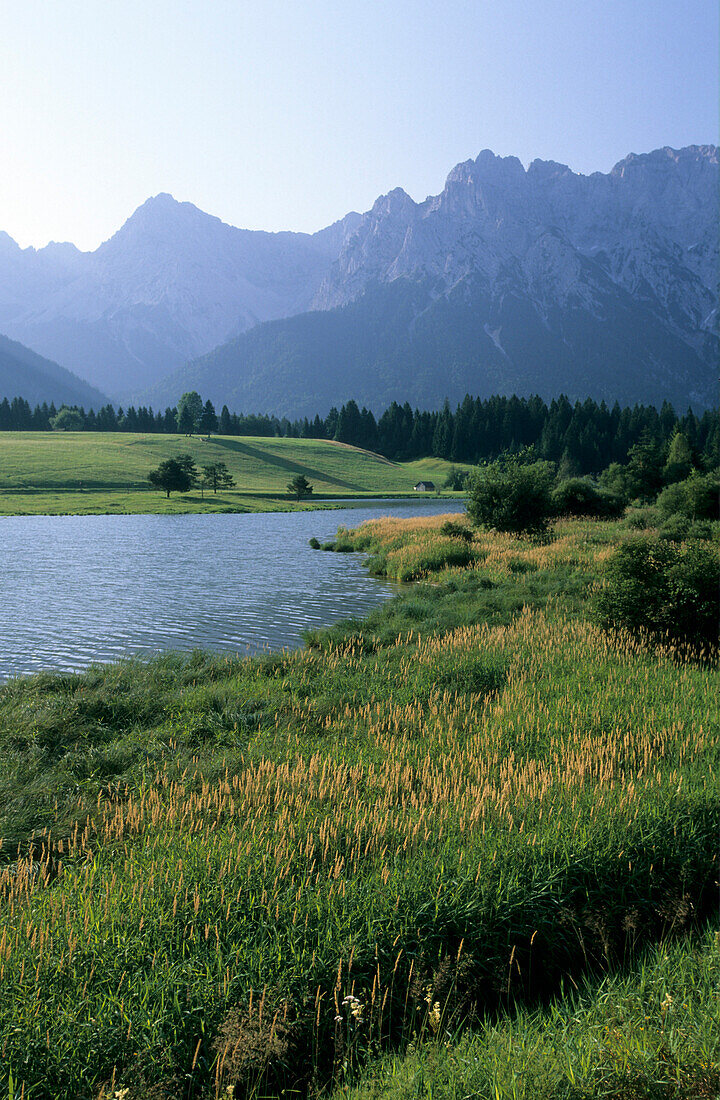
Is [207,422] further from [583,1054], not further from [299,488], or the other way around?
[583,1054]

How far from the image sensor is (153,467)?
376ft

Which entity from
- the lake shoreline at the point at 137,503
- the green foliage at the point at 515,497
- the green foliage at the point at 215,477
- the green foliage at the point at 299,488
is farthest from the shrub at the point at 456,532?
the green foliage at the point at 215,477

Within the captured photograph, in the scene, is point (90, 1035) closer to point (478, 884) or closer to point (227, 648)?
point (478, 884)

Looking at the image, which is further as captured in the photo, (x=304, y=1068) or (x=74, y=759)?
(x=74, y=759)

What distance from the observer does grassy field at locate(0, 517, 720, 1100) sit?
14.0 feet

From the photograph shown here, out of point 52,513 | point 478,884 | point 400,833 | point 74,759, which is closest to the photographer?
point 478,884

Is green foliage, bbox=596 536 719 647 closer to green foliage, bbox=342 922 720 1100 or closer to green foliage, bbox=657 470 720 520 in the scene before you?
green foliage, bbox=342 922 720 1100

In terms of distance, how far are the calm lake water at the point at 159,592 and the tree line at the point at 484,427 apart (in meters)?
113

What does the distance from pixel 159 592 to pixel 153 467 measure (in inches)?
3530

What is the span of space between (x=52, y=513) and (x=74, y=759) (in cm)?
7321

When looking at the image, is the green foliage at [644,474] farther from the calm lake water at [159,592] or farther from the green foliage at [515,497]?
the calm lake water at [159,592]

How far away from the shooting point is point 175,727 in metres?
12.1

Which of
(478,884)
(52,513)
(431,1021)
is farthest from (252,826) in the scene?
(52,513)

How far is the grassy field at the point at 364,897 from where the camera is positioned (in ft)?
14.0
